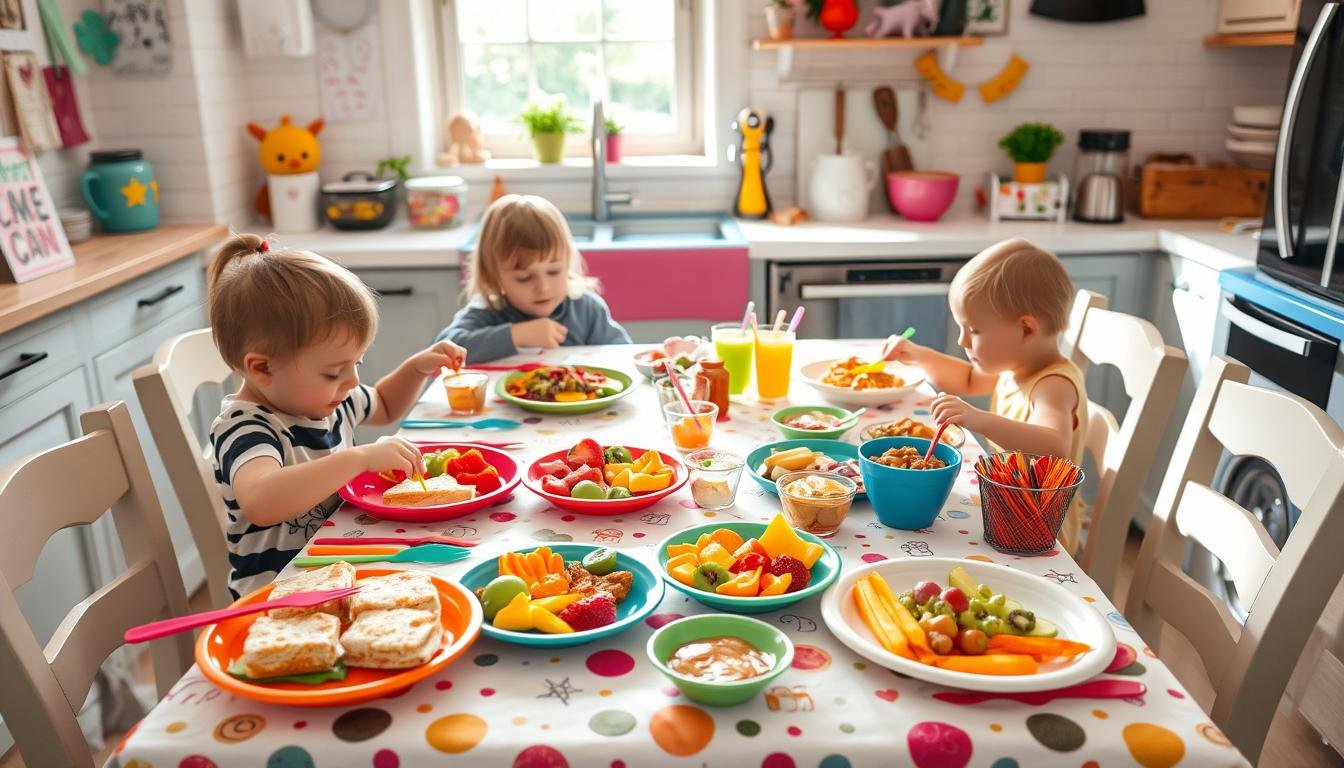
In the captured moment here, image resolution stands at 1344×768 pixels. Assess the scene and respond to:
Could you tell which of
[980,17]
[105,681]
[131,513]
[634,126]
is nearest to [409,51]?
[634,126]

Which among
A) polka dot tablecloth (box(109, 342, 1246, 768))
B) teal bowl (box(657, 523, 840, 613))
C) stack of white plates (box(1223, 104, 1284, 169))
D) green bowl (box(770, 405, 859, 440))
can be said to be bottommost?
polka dot tablecloth (box(109, 342, 1246, 768))

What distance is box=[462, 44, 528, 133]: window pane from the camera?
3.68 m

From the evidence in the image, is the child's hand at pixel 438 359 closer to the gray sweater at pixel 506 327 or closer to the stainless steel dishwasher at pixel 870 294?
the gray sweater at pixel 506 327

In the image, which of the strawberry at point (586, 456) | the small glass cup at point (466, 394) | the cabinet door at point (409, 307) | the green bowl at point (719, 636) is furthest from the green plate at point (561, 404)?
the cabinet door at point (409, 307)

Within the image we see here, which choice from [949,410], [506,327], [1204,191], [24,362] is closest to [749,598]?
[949,410]

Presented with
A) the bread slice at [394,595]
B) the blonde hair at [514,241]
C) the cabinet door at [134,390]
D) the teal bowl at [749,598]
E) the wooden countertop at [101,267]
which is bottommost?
the cabinet door at [134,390]

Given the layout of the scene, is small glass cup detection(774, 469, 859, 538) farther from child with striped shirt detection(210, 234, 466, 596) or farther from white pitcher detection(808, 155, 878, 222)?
white pitcher detection(808, 155, 878, 222)

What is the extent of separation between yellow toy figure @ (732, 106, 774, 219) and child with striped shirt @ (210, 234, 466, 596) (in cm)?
213

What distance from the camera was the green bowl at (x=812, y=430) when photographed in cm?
164

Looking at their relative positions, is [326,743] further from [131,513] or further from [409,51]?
[409,51]

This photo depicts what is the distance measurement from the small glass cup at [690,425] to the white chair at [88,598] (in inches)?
28.9

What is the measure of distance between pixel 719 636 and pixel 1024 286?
102cm

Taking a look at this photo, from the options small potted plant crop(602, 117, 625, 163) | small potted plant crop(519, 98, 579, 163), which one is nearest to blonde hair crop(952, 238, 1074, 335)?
small potted plant crop(602, 117, 625, 163)

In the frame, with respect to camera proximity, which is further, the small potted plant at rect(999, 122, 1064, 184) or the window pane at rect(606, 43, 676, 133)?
the window pane at rect(606, 43, 676, 133)
